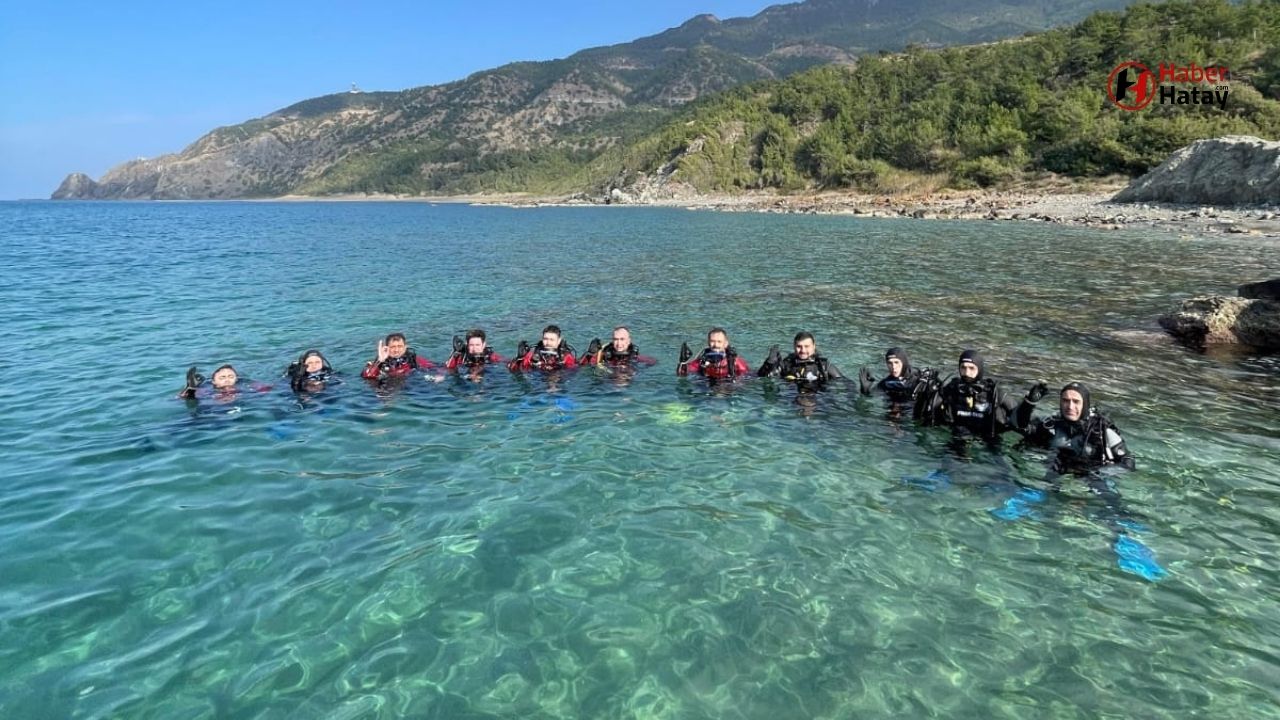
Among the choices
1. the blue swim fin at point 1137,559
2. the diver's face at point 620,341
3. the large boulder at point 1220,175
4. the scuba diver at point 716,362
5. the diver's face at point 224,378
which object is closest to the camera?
the blue swim fin at point 1137,559

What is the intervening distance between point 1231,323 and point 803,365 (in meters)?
10.8

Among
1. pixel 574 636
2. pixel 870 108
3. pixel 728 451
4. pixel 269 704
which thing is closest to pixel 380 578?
pixel 269 704

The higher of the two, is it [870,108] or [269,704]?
[870,108]

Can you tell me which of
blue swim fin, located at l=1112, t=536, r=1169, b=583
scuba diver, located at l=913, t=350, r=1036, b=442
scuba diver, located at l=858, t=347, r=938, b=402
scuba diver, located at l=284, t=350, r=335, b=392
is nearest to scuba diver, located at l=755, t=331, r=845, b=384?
scuba diver, located at l=858, t=347, r=938, b=402

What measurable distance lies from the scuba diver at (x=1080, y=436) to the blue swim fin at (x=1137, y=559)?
1.67 meters

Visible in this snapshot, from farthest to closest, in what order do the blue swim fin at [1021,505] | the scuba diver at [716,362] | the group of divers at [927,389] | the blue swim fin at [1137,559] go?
the scuba diver at [716,362] < the group of divers at [927,389] < the blue swim fin at [1021,505] < the blue swim fin at [1137,559]

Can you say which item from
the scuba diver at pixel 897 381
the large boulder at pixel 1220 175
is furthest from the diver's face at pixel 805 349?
the large boulder at pixel 1220 175

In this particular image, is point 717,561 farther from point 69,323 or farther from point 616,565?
point 69,323

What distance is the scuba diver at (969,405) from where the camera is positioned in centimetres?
902

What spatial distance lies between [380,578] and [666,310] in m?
15.4

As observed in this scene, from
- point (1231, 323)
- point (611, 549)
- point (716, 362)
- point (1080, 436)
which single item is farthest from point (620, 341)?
point (1231, 323)

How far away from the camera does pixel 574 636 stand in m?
5.24

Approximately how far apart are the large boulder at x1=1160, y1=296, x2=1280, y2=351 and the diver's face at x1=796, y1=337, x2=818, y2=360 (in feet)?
31.7

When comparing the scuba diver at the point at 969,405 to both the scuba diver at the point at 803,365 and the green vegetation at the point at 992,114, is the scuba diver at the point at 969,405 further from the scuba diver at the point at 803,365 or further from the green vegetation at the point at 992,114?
the green vegetation at the point at 992,114
